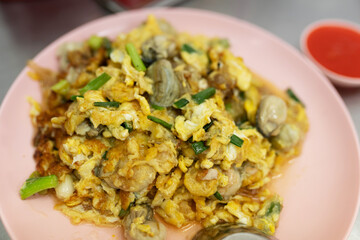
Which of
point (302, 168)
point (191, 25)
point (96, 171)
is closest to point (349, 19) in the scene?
point (191, 25)

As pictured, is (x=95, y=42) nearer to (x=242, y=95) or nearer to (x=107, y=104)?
(x=107, y=104)

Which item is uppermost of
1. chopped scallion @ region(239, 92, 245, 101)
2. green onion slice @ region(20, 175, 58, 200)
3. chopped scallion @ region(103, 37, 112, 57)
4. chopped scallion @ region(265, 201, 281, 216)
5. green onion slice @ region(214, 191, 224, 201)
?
chopped scallion @ region(103, 37, 112, 57)

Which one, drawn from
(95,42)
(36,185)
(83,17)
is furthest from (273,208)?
(83,17)

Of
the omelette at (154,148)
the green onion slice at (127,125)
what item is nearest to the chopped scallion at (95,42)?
the omelette at (154,148)

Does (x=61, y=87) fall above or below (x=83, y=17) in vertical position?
below

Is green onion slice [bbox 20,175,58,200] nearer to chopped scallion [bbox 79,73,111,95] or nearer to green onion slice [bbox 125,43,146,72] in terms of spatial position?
chopped scallion [bbox 79,73,111,95]

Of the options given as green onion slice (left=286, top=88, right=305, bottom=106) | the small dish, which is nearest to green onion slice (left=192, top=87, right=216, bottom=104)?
green onion slice (left=286, top=88, right=305, bottom=106)

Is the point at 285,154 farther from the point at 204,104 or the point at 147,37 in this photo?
the point at 147,37
